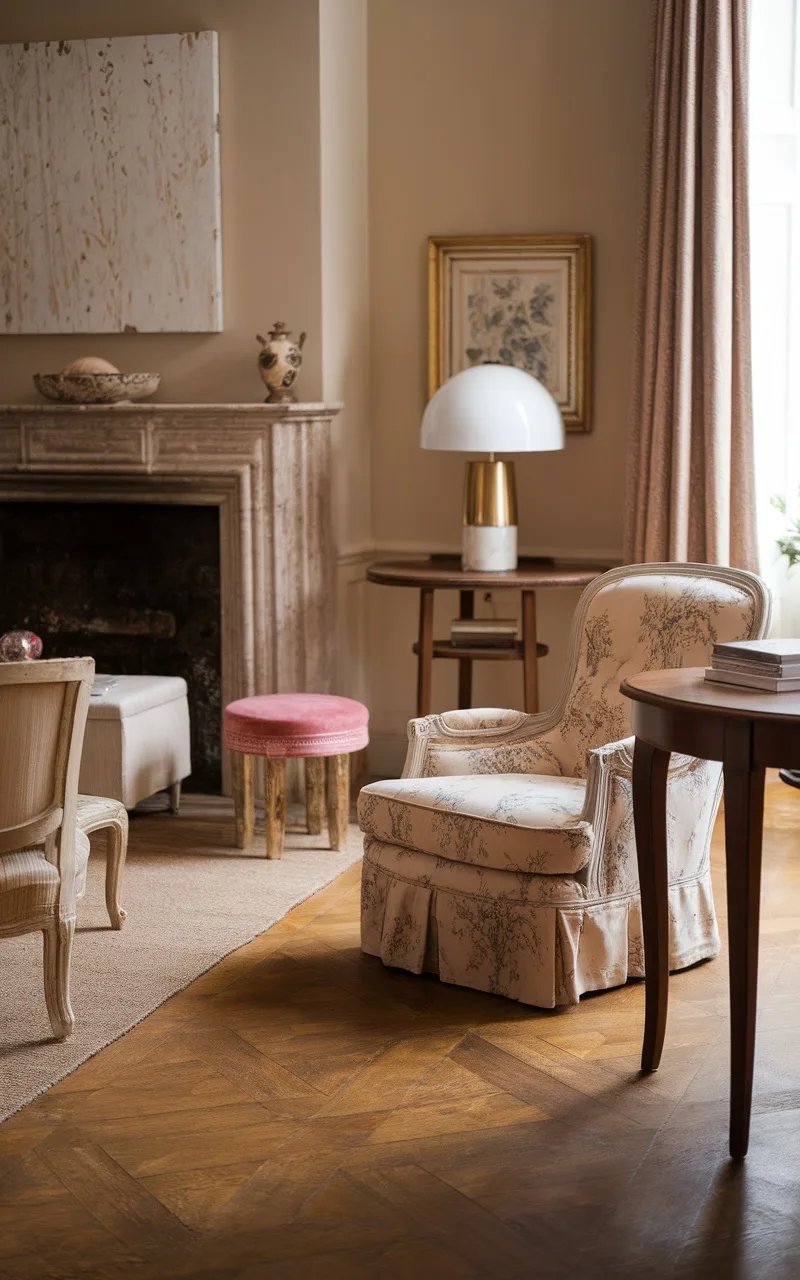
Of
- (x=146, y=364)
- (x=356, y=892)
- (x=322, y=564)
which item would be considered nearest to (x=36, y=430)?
(x=146, y=364)

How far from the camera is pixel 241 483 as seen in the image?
17.8ft

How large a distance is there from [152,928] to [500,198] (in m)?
3.11

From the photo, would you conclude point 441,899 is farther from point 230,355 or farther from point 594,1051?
point 230,355

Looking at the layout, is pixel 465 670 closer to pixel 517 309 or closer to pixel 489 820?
pixel 517 309

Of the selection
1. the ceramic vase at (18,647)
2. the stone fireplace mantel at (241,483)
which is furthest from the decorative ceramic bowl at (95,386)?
the ceramic vase at (18,647)

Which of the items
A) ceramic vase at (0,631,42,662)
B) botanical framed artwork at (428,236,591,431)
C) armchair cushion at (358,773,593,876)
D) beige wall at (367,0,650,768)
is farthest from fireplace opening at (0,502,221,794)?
armchair cushion at (358,773,593,876)

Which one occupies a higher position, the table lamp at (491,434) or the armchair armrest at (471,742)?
the table lamp at (491,434)

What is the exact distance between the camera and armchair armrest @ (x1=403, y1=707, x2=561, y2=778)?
4.09 metres

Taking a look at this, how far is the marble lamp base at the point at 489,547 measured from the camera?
5305 millimetres

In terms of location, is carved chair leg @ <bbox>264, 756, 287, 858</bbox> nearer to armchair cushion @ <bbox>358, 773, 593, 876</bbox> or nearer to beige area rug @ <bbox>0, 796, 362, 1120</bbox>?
beige area rug @ <bbox>0, 796, 362, 1120</bbox>

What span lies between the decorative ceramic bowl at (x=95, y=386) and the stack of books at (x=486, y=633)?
1480mm

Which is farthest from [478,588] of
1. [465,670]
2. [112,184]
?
[112,184]

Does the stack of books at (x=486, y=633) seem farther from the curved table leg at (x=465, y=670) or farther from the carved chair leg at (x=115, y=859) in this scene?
the carved chair leg at (x=115, y=859)

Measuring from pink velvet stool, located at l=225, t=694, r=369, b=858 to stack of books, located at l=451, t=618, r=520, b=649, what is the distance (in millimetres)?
505
